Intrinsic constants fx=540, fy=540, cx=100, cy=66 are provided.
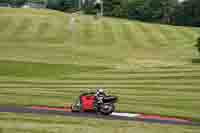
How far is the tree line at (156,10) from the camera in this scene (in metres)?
121

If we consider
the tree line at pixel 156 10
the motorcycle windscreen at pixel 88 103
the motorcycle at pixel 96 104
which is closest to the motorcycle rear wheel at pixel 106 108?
the motorcycle at pixel 96 104

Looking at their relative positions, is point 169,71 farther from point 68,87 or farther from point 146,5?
point 146,5

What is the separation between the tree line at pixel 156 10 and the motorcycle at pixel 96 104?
92.9 meters

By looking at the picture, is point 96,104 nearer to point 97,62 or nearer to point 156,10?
point 97,62

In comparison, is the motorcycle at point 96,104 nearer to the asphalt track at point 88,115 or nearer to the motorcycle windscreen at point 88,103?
the motorcycle windscreen at point 88,103

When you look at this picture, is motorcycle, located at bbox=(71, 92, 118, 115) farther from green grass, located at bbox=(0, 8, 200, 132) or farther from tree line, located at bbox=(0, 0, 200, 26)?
tree line, located at bbox=(0, 0, 200, 26)

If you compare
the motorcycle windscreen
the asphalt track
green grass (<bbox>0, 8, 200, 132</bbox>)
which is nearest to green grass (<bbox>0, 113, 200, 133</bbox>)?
green grass (<bbox>0, 8, 200, 132</bbox>)

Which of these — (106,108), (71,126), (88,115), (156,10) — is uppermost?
(156,10)

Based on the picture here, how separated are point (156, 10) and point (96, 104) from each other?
10697 centimetres

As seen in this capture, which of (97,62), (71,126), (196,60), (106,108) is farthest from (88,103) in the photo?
(196,60)

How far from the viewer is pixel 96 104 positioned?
28281mm

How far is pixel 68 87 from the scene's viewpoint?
3997cm

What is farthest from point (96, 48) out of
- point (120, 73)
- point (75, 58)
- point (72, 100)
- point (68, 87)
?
point (72, 100)

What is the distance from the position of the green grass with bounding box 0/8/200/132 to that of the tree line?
75.7ft
